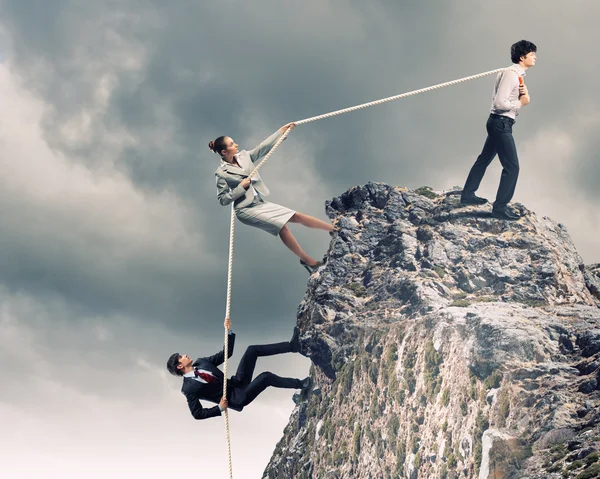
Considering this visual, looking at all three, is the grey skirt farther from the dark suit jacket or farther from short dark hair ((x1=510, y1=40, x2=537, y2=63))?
short dark hair ((x1=510, y1=40, x2=537, y2=63))

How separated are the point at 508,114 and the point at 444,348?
14.5 meters

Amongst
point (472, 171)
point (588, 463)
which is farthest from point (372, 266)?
point (588, 463)

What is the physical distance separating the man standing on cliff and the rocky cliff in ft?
15.2

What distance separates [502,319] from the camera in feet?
77.1

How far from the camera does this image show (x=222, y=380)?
1581 cm

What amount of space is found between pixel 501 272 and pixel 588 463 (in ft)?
32.7

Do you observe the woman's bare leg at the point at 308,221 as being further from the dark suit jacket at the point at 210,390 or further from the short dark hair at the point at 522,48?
the short dark hair at the point at 522,48

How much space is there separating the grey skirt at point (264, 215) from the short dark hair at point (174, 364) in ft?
12.3

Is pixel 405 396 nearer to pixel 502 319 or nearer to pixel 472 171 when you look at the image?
pixel 502 319

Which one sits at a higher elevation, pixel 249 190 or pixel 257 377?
pixel 249 190

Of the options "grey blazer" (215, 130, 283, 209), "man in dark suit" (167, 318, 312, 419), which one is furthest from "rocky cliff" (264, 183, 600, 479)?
"grey blazer" (215, 130, 283, 209)

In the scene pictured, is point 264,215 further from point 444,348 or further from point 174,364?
point 444,348

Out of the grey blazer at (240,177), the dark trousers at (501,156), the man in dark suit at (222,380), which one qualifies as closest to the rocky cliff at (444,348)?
the dark trousers at (501,156)

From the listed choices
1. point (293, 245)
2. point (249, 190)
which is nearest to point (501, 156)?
point (293, 245)
